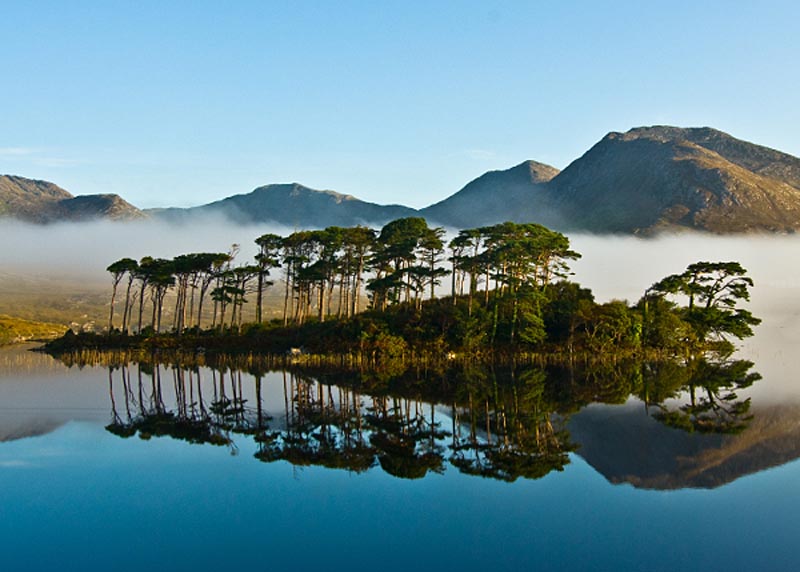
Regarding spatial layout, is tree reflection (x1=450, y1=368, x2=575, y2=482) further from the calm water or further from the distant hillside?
the distant hillside

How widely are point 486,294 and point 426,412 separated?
33.3 meters

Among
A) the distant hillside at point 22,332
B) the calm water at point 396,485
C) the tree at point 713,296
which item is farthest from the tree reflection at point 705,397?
the distant hillside at point 22,332

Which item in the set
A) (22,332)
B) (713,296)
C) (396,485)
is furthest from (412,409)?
(22,332)

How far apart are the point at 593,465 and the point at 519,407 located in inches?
376

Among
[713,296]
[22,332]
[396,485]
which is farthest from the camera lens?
[22,332]

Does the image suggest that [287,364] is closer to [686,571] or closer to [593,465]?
[593,465]

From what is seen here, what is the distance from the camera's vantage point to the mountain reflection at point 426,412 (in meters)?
19.4

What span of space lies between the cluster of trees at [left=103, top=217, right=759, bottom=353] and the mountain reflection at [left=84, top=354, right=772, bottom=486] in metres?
8.99

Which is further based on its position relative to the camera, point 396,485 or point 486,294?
point 486,294

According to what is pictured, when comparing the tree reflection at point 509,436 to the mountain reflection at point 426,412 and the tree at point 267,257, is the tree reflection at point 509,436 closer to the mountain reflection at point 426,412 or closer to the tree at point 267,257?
the mountain reflection at point 426,412

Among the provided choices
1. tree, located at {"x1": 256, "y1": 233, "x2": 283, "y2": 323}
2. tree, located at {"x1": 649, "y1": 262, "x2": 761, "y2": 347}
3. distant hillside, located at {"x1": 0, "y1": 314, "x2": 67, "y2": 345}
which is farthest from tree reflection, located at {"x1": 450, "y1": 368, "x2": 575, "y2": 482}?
distant hillside, located at {"x1": 0, "y1": 314, "x2": 67, "y2": 345}

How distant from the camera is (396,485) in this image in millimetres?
16391

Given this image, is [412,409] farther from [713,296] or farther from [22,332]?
[22,332]

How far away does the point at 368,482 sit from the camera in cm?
1666
